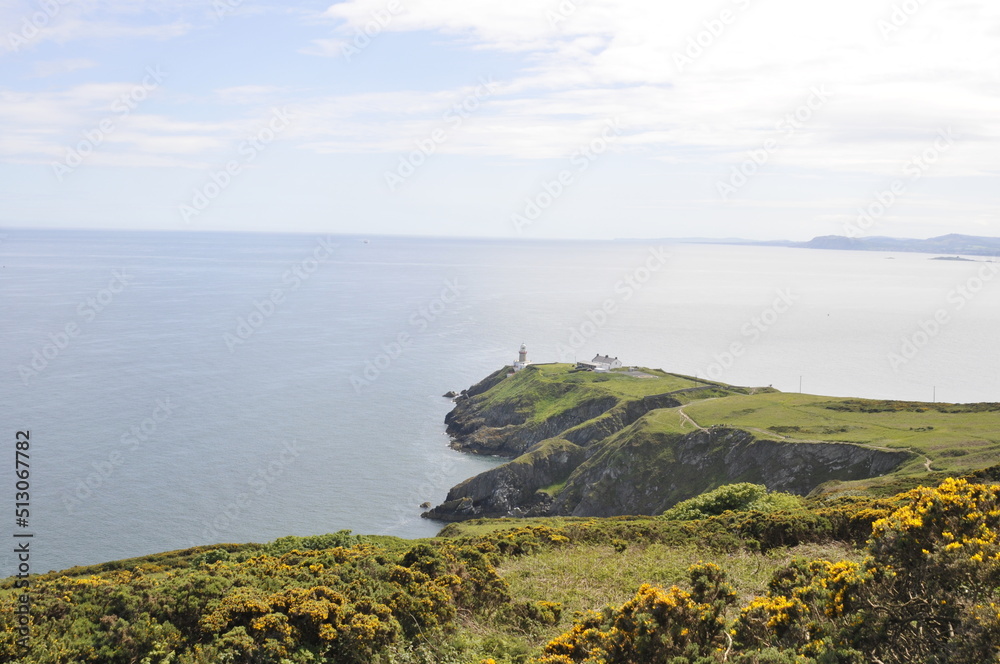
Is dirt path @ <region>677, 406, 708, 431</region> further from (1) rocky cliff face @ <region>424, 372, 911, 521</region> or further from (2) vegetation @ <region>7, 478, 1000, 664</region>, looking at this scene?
(2) vegetation @ <region>7, 478, 1000, 664</region>

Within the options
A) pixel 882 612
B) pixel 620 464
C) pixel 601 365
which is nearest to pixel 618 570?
pixel 882 612

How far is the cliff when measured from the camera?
2356 inches

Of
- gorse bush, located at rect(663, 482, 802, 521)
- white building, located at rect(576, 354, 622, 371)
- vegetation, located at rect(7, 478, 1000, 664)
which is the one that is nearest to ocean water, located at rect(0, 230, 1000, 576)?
white building, located at rect(576, 354, 622, 371)

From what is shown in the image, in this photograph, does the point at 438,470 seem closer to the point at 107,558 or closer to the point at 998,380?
the point at 107,558

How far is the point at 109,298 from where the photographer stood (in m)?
191

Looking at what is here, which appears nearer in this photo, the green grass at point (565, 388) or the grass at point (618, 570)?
the grass at point (618, 570)

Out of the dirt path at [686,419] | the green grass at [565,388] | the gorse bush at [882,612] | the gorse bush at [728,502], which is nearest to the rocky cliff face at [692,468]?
the dirt path at [686,419]

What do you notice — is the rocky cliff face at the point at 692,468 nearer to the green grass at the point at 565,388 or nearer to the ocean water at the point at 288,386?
the ocean water at the point at 288,386

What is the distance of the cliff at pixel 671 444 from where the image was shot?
5984 cm

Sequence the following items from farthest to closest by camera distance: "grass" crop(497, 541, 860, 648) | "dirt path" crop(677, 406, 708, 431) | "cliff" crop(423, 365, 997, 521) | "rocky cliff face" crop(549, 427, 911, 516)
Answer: "dirt path" crop(677, 406, 708, 431) < "cliff" crop(423, 365, 997, 521) < "rocky cliff face" crop(549, 427, 911, 516) < "grass" crop(497, 541, 860, 648)

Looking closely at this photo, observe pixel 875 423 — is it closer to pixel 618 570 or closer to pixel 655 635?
pixel 618 570

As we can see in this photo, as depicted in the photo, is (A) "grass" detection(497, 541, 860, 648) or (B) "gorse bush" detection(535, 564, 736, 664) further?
(A) "grass" detection(497, 541, 860, 648)

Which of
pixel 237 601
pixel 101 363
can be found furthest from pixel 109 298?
pixel 237 601

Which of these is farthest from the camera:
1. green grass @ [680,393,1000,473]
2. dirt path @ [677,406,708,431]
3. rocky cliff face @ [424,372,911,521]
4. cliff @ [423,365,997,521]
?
dirt path @ [677,406,708,431]
